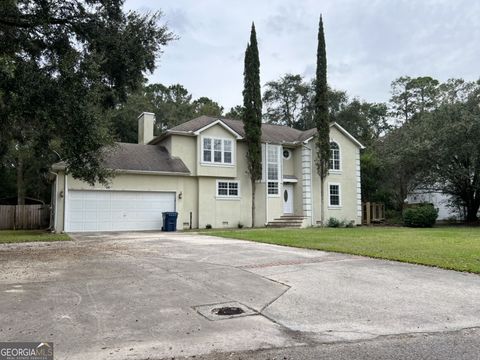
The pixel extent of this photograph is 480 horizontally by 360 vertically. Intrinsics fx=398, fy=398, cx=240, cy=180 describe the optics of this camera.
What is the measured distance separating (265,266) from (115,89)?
7638 mm

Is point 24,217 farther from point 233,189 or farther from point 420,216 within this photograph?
point 420,216

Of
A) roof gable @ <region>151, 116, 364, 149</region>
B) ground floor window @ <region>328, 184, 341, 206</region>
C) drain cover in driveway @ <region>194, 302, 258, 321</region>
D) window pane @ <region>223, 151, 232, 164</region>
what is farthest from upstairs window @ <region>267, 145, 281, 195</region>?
drain cover in driveway @ <region>194, 302, 258, 321</region>

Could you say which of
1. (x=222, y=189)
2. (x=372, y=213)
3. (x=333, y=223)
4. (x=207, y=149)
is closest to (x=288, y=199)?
(x=333, y=223)

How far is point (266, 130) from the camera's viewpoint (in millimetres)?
26828

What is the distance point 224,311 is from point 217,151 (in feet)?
58.0

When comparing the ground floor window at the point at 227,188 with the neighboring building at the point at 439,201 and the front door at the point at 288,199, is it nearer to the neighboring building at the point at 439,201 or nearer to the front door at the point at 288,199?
the front door at the point at 288,199

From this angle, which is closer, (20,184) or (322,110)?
(322,110)

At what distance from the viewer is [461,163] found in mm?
23969

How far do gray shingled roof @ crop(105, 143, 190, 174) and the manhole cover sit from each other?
15.4 meters

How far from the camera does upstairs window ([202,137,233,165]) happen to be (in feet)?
73.8

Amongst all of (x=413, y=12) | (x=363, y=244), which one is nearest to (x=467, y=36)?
(x=413, y=12)

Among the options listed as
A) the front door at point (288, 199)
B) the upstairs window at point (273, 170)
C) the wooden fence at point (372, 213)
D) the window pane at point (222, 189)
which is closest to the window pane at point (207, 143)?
the window pane at point (222, 189)

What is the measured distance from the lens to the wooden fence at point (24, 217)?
23.9 metres

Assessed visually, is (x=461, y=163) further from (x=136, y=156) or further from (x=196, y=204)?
(x=136, y=156)
